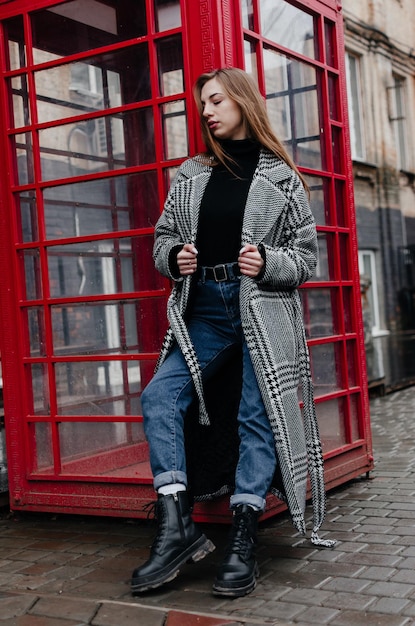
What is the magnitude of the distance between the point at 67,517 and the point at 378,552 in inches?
68.2

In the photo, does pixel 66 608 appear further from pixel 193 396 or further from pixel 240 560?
pixel 193 396

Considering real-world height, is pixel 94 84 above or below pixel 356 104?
below

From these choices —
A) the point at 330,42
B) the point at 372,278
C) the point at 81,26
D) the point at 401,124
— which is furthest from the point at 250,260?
the point at 401,124

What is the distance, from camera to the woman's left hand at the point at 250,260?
3.44 metres

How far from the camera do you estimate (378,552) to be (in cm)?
360

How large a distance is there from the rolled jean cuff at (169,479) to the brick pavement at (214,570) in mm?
369

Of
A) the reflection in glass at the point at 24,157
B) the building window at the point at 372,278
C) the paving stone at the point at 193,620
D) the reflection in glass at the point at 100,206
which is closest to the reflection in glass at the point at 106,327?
the reflection in glass at the point at 100,206

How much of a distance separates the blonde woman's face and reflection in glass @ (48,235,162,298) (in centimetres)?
79

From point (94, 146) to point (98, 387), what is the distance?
1189 millimetres

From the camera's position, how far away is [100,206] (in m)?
4.45

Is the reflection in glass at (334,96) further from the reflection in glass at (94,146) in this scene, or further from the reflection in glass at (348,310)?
the reflection in glass at (94,146)

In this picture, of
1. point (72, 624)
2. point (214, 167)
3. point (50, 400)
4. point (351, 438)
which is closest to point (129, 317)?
point (50, 400)

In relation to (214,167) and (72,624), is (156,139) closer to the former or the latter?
(214,167)

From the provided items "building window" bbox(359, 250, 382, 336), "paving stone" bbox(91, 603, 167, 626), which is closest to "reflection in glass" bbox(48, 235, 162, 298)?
"paving stone" bbox(91, 603, 167, 626)
